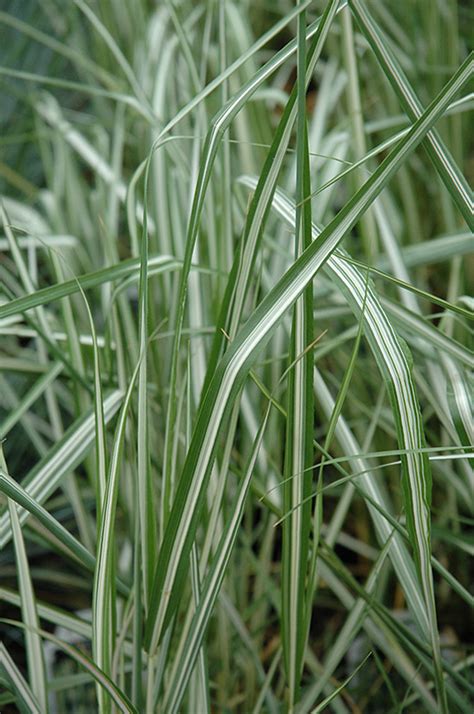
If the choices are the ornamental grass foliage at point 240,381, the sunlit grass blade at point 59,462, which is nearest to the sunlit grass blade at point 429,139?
the ornamental grass foliage at point 240,381

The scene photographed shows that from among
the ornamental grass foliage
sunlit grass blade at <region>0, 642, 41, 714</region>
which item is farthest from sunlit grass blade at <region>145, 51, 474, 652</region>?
sunlit grass blade at <region>0, 642, 41, 714</region>

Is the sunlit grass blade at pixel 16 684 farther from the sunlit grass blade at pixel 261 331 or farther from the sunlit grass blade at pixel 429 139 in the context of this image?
the sunlit grass blade at pixel 429 139

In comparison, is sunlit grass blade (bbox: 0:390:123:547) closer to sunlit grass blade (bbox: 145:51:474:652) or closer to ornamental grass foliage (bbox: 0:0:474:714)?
ornamental grass foliage (bbox: 0:0:474:714)

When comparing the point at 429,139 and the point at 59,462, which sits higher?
the point at 429,139

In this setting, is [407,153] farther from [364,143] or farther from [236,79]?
[236,79]

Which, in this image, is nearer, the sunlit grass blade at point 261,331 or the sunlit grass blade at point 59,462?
the sunlit grass blade at point 261,331

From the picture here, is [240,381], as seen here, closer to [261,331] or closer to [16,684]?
[261,331]

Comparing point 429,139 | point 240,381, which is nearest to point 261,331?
point 240,381

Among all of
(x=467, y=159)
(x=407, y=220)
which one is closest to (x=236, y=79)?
(x=407, y=220)
